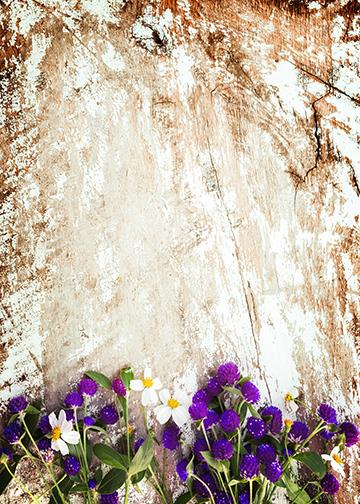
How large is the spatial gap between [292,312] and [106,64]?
0.62m

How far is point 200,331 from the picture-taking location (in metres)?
1.08

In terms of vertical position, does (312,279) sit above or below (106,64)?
below

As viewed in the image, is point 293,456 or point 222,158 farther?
point 222,158

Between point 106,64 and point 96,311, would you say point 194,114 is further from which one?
point 96,311

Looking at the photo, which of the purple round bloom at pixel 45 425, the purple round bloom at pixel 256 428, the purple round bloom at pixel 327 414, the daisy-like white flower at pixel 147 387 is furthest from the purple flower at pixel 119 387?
the purple round bloom at pixel 327 414

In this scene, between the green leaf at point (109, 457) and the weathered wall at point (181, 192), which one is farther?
the weathered wall at point (181, 192)

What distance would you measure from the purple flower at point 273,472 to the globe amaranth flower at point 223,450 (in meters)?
0.06

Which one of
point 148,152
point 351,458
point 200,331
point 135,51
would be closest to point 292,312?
point 200,331

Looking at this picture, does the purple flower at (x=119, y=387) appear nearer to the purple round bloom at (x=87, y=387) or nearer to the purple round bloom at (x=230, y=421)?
the purple round bloom at (x=87, y=387)

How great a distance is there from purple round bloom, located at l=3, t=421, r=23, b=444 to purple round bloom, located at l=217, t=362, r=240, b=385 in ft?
1.18

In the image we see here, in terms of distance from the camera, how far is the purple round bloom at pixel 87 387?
952 mm

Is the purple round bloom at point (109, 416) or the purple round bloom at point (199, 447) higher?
the purple round bloom at point (109, 416)

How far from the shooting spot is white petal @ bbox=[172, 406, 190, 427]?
97 centimetres

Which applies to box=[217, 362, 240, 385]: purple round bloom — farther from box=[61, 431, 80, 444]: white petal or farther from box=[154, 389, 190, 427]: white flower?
box=[61, 431, 80, 444]: white petal
